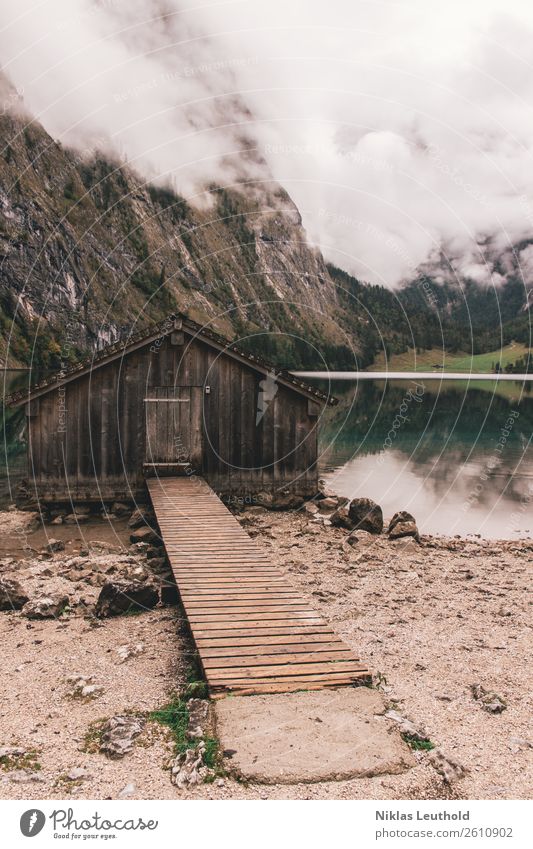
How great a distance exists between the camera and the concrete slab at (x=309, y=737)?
643 centimetres

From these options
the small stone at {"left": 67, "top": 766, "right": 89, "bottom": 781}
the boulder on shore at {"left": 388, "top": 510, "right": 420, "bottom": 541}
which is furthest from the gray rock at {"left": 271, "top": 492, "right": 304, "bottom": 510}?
the small stone at {"left": 67, "top": 766, "right": 89, "bottom": 781}

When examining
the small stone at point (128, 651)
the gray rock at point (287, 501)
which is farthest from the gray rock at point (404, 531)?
the small stone at point (128, 651)

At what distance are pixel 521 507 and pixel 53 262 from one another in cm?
15481

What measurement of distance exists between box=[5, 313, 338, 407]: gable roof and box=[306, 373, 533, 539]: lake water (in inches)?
269

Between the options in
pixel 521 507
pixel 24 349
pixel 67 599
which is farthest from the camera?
pixel 24 349

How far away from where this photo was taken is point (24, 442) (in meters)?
38.7

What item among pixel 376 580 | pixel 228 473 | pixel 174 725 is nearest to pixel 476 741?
pixel 174 725

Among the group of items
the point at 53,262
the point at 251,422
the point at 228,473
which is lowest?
the point at 228,473

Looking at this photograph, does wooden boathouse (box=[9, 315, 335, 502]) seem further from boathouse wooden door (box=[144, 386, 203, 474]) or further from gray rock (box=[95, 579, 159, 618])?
gray rock (box=[95, 579, 159, 618])

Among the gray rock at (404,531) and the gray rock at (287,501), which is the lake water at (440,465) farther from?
the gray rock at (287,501)

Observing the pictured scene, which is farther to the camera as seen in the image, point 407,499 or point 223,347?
point 407,499

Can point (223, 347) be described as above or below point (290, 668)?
above

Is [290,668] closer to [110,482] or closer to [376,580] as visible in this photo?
[376,580]
